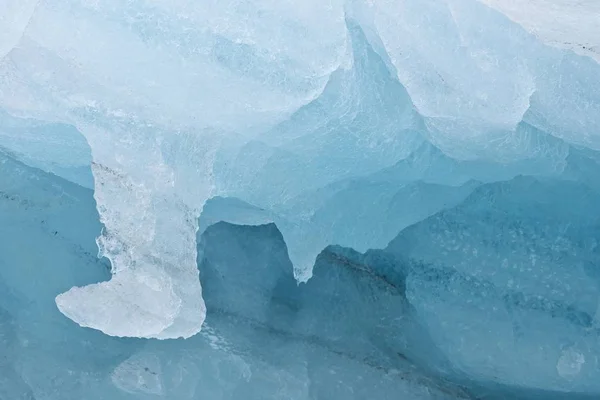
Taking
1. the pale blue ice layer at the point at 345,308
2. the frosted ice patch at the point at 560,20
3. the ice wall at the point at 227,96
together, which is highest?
the frosted ice patch at the point at 560,20

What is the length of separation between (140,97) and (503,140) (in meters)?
0.62

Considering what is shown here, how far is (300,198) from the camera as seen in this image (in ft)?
4.86

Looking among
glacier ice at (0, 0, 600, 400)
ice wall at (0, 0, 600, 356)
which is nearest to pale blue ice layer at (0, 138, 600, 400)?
glacier ice at (0, 0, 600, 400)

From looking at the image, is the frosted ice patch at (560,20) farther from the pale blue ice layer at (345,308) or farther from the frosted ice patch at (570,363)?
the frosted ice patch at (570,363)

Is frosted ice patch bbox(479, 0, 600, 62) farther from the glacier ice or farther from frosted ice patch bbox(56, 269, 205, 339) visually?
frosted ice patch bbox(56, 269, 205, 339)

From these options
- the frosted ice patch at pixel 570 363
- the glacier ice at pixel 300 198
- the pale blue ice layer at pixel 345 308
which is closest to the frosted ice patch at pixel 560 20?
the glacier ice at pixel 300 198

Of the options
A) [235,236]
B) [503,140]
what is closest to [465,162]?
[503,140]

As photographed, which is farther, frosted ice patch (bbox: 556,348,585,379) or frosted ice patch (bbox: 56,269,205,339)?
frosted ice patch (bbox: 556,348,585,379)

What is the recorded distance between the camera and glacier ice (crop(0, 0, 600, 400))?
1322 millimetres

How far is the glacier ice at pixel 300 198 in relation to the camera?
1.32m

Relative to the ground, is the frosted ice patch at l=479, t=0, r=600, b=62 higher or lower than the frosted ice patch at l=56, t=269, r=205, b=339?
higher

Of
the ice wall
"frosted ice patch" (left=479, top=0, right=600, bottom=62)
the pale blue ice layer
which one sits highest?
"frosted ice patch" (left=479, top=0, right=600, bottom=62)

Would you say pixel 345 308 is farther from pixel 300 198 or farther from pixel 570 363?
pixel 570 363

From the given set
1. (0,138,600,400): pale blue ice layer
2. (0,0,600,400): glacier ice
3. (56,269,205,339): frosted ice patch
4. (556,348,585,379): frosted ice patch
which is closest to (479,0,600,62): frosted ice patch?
(0,0,600,400): glacier ice
